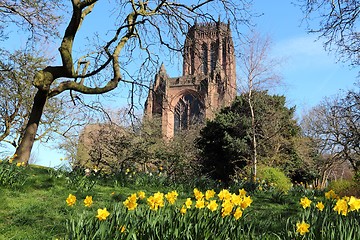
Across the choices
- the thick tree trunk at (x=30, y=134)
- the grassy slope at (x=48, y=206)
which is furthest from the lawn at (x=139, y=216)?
the thick tree trunk at (x=30, y=134)

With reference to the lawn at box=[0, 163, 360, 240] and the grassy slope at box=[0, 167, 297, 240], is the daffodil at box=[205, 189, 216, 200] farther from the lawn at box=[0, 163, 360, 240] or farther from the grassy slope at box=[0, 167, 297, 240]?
the grassy slope at box=[0, 167, 297, 240]

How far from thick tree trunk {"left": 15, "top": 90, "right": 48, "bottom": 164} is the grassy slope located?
1.11m

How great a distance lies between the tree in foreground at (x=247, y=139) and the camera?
627 inches

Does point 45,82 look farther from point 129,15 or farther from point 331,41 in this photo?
point 331,41

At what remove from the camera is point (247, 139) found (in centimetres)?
1648

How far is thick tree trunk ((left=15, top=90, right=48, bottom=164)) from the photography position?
24.5ft

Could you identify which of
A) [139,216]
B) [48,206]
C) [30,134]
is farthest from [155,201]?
[30,134]

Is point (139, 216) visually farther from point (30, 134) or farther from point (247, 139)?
point (247, 139)

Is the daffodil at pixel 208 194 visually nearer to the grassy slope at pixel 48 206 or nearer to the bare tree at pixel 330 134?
the grassy slope at pixel 48 206

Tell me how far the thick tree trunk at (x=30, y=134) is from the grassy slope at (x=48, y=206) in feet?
3.65

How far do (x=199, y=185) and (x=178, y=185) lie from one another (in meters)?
0.65

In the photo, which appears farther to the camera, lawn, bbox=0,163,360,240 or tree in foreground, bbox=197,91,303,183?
tree in foreground, bbox=197,91,303,183

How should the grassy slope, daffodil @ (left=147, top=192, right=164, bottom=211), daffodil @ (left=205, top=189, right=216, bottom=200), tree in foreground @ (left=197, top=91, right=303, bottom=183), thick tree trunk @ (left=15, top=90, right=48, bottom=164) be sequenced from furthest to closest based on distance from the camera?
tree in foreground @ (left=197, top=91, right=303, bottom=183) → thick tree trunk @ (left=15, top=90, right=48, bottom=164) → the grassy slope → daffodil @ (left=205, top=189, right=216, bottom=200) → daffodil @ (left=147, top=192, right=164, bottom=211)

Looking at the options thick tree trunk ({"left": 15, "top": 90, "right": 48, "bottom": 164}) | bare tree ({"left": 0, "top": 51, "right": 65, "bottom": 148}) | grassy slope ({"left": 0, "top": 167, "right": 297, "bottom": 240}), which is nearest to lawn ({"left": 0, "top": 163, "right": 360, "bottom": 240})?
grassy slope ({"left": 0, "top": 167, "right": 297, "bottom": 240})
